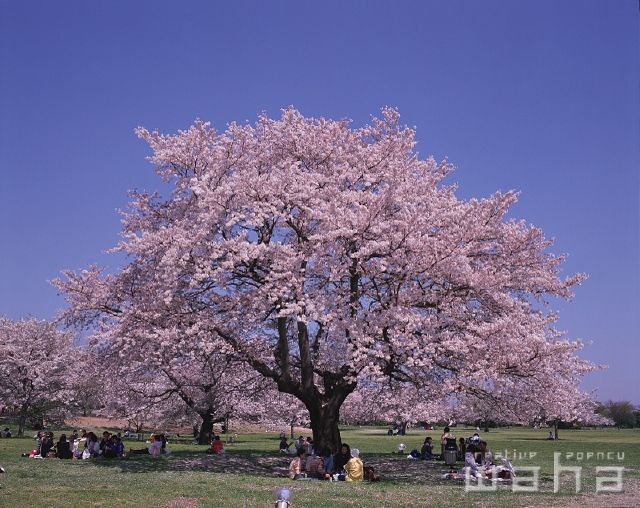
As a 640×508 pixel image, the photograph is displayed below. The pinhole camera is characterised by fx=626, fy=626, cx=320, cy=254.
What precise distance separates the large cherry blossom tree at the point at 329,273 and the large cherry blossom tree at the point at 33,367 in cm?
2566

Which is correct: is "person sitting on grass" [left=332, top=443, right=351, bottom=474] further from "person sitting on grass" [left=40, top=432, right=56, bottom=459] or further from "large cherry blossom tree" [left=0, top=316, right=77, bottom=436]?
"large cherry blossom tree" [left=0, top=316, right=77, bottom=436]

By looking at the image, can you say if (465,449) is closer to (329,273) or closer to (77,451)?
(329,273)

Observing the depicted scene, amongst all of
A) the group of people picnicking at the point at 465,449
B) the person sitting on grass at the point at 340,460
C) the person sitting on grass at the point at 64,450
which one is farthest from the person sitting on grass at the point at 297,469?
the person sitting on grass at the point at 64,450

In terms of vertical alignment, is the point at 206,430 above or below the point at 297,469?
below

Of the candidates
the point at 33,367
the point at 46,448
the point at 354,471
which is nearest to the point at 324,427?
the point at 354,471

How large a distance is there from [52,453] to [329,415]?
11625 millimetres

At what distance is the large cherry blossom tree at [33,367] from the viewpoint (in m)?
45.3

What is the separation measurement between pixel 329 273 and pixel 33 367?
33874 millimetres

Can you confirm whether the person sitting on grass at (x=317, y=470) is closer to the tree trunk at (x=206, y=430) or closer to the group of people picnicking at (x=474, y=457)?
the group of people picnicking at (x=474, y=457)

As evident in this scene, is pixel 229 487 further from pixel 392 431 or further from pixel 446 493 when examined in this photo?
pixel 392 431

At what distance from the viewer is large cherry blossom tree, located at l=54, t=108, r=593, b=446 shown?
19047mm

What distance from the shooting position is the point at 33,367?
45.8m

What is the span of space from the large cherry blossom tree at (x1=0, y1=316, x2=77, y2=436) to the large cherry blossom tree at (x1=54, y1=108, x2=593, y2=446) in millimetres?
25662

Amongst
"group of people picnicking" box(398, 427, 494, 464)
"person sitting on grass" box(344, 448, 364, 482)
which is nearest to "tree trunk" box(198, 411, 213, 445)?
"group of people picnicking" box(398, 427, 494, 464)
